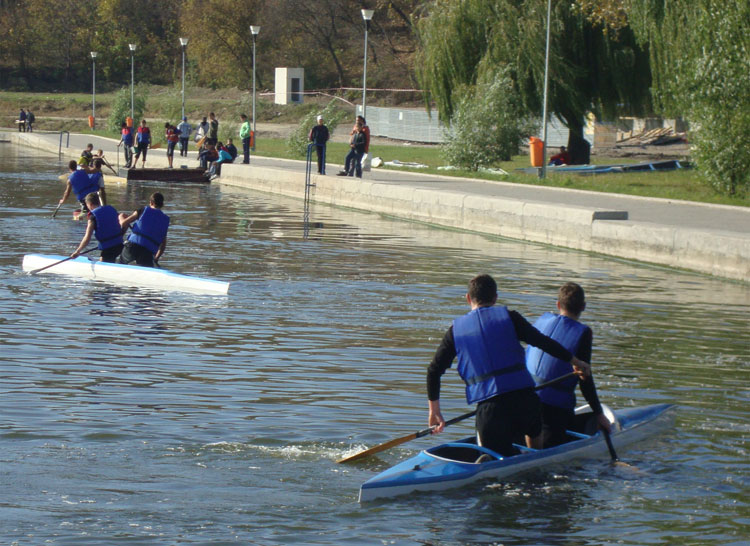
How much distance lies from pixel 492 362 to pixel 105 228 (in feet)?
33.9

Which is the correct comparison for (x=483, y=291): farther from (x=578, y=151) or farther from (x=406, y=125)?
(x=406, y=125)

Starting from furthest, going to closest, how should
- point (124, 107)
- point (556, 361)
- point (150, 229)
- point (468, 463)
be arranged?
point (124, 107) → point (150, 229) → point (556, 361) → point (468, 463)

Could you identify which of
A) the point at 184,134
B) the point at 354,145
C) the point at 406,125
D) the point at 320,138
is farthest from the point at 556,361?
the point at 406,125

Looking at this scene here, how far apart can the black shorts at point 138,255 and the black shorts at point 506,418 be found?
9.38 m

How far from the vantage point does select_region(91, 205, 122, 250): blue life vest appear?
53.2 feet

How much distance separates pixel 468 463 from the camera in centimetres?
731

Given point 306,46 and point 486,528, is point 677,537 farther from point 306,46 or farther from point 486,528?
point 306,46

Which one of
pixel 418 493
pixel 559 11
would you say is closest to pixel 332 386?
pixel 418 493

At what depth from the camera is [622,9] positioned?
29828 millimetres

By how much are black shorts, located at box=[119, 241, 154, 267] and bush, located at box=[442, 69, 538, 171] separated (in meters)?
16.6

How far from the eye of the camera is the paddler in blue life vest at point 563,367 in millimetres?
7660

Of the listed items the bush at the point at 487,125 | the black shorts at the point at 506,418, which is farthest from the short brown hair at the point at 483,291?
the bush at the point at 487,125

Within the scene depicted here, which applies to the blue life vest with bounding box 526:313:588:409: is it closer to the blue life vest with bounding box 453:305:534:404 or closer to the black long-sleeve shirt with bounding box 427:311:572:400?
the black long-sleeve shirt with bounding box 427:311:572:400

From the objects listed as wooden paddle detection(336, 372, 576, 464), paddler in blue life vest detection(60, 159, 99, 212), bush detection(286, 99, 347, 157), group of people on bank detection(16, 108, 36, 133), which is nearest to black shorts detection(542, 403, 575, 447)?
wooden paddle detection(336, 372, 576, 464)
